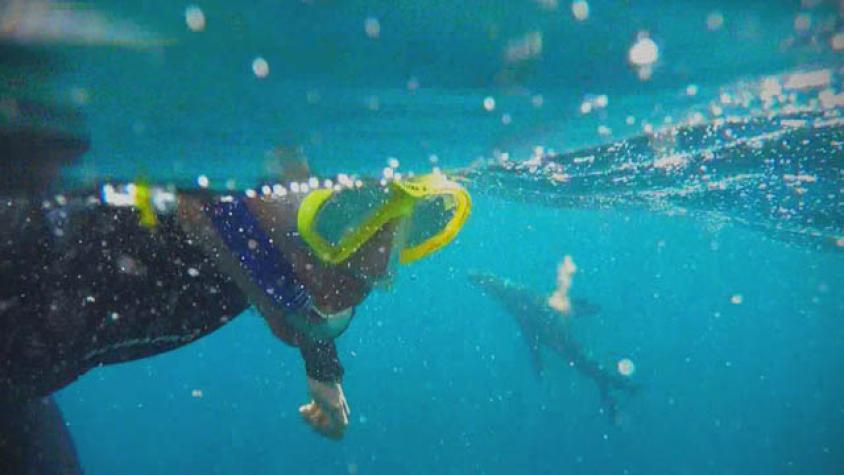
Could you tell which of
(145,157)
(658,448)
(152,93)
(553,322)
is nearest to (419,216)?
(152,93)

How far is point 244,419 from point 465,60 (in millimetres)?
59882

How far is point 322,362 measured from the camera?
14.6 ft

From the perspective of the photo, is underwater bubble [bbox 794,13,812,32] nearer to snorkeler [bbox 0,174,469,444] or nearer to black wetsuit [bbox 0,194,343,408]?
snorkeler [bbox 0,174,469,444]

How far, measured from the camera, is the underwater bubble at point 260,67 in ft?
A: 14.0

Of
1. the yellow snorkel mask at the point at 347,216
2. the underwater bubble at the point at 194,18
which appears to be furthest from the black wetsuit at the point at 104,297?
the underwater bubble at the point at 194,18

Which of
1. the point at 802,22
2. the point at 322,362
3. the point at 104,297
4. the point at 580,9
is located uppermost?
the point at 802,22

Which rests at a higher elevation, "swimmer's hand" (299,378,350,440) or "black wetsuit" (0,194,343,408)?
"swimmer's hand" (299,378,350,440)

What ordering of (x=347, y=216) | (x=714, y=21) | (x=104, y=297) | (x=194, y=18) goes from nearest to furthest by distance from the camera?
(x=194, y=18), (x=347, y=216), (x=714, y=21), (x=104, y=297)

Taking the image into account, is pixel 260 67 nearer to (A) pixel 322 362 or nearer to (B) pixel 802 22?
(A) pixel 322 362

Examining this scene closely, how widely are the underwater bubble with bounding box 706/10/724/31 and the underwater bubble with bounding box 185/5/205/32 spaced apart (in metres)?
3.58

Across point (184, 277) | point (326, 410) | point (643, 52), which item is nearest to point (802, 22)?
point (643, 52)

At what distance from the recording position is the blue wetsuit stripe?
390cm

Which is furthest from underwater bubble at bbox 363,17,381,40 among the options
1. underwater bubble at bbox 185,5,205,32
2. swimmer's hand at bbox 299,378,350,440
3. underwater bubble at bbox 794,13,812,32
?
underwater bubble at bbox 794,13,812,32

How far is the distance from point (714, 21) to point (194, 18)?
3.77 m
